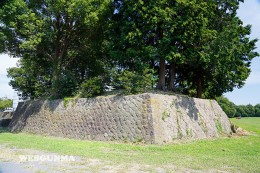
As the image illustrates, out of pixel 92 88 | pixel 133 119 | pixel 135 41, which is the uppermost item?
pixel 135 41

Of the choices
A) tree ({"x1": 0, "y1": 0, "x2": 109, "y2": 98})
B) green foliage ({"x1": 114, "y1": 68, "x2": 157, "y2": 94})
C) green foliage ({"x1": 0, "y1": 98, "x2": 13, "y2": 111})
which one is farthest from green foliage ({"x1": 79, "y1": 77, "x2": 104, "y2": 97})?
green foliage ({"x1": 0, "y1": 98, "x2": 13, "y2": 111})

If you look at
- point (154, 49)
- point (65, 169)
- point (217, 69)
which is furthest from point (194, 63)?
point (65, 169)

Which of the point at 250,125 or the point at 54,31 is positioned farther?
the point at 250,125

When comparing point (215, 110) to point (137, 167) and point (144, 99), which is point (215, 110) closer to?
point (144, 99)

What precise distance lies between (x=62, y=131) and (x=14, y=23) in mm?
7596

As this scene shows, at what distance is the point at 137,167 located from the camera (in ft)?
24.5

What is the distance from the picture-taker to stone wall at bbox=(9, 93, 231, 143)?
13.6m

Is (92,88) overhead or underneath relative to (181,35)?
underneath

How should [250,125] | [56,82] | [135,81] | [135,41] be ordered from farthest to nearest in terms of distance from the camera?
[250,125] → [56,82] → [135,41] → [135,81]

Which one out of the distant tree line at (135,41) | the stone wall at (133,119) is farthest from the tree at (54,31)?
the stone wall at (133,119)

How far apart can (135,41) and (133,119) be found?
503 centimetres

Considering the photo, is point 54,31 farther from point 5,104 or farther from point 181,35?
point 5,104

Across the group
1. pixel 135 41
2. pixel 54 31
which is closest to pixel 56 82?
pixel 54 31

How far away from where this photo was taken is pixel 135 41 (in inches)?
641
